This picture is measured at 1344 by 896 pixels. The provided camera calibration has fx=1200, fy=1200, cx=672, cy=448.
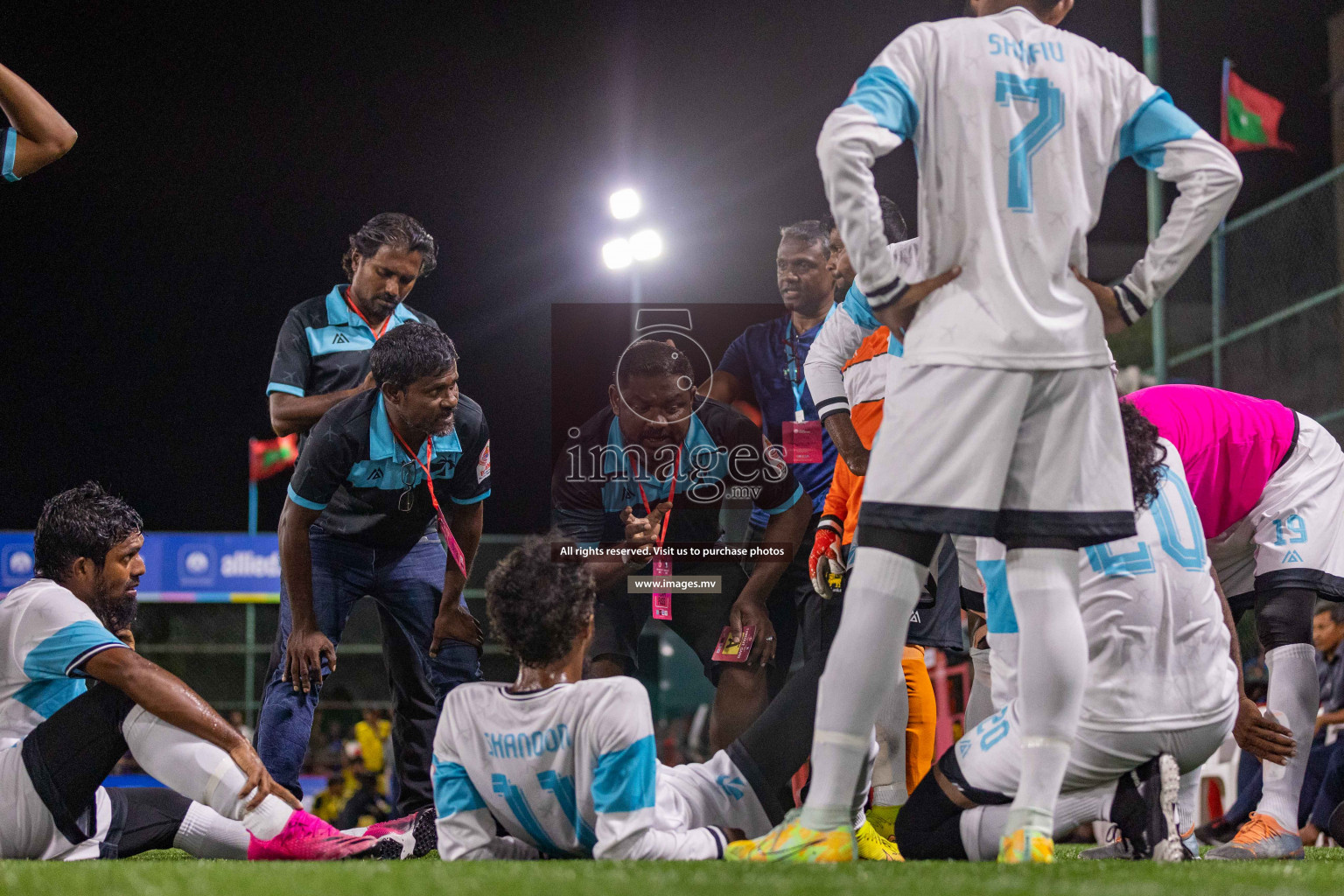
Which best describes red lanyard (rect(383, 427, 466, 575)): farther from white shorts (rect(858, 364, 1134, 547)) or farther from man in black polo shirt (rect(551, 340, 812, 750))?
white shorts (rect(858, 364, 1134, 547))

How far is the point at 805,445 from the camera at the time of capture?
16.8 feet

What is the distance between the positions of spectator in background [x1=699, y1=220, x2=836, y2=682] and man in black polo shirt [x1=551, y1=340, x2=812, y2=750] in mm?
154

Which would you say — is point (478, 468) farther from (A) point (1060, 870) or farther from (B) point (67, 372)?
(B) point (67, 372)

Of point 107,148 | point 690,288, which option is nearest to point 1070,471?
point 690,288

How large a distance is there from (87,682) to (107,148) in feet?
22.6

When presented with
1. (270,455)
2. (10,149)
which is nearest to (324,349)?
(10,149)

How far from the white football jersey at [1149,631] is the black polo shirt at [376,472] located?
7.01 feet

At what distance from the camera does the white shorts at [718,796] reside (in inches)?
121

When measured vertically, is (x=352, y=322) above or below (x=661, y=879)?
above

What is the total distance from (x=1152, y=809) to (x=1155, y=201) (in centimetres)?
978

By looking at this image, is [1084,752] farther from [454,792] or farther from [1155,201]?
[1155,201]

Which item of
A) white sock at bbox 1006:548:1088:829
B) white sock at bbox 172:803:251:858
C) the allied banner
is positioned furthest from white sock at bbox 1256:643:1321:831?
the allied banner

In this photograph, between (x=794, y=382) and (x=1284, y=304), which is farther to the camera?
(x=1284, y=304)

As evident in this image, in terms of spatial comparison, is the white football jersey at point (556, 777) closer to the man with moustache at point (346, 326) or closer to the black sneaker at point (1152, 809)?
the black sneaker at point (1152, 809)
